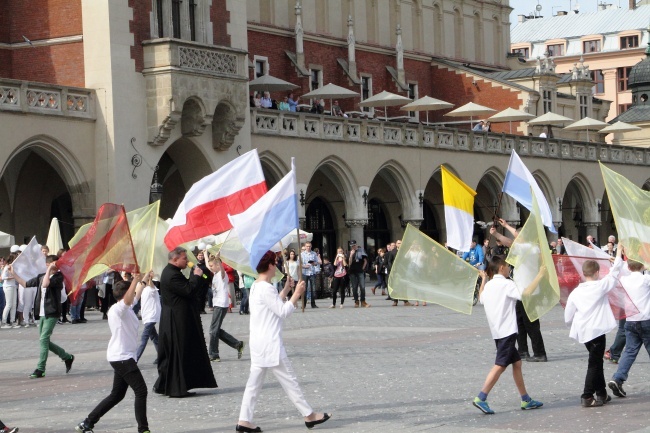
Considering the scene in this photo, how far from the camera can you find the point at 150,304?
1844 cm

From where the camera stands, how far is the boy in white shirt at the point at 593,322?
1418 cm

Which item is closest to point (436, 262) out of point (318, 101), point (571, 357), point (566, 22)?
point (571, 357)

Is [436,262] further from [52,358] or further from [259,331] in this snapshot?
[52,358]

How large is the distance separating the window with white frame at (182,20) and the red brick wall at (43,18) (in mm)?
2100

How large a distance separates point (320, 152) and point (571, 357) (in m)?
26.3

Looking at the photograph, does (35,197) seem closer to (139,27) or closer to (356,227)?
(139,27)

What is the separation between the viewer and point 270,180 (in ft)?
144

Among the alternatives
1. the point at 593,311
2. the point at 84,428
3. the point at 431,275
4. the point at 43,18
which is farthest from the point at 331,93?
the point at 84,428

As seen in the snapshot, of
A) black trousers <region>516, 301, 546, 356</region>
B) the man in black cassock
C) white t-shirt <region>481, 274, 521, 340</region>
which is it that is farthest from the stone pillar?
white t-shirt <region>481, 274, 521, 340</region>

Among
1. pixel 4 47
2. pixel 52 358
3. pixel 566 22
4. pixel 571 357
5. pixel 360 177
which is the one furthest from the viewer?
pixel 566 22

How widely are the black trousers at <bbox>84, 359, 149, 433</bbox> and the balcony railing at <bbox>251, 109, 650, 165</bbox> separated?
1150 inches

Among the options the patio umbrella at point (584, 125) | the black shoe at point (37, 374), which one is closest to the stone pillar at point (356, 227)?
the patio umbrella at point (584, 125)

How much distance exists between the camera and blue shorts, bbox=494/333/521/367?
13977 millimetres

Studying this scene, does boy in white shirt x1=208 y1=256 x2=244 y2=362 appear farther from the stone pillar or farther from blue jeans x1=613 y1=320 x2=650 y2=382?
the stone pillar
